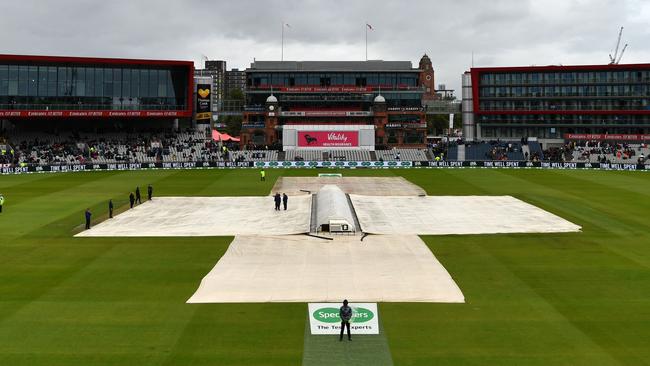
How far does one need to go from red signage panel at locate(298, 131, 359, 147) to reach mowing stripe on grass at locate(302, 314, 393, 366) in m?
84.2

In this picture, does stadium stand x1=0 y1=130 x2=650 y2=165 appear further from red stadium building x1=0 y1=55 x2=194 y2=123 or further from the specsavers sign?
the specsavers sign

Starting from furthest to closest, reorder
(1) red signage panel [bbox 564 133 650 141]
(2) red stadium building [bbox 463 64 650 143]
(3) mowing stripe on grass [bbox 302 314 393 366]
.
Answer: (2) red stadium building [bbox 463 64 650 143]
(1) red signage panel [bbox 564 133 650 141]
(3) mowing stripe on grass [bbox 302 314 393 366]

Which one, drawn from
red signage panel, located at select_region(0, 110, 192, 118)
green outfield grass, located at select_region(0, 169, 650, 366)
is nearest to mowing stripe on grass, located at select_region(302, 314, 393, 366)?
green outfield grass, located at select_region(0, 169, 650, 366)

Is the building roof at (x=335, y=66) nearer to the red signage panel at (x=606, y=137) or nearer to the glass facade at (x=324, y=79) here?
the glass facade at (x=324, y=79)

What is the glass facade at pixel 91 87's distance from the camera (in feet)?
313

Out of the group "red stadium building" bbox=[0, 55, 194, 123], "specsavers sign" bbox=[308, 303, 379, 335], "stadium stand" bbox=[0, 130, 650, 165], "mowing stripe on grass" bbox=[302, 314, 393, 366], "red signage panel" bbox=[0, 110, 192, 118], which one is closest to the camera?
"mowing stripe on grass" bbox=[302, 314, 393, 366]

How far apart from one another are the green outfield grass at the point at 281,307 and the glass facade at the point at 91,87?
63.7 m

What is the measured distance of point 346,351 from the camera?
54.7ft

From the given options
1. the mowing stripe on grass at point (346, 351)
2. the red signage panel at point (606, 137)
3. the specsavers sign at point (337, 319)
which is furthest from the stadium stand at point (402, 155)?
the mowing stripe on grass at point (346, 351)

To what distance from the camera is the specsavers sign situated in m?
18.3

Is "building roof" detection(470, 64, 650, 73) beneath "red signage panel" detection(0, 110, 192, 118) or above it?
above

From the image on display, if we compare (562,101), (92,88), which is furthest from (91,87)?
(562,101)

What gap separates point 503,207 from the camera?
45.3m

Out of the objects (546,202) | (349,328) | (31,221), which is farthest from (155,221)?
(546,202)
